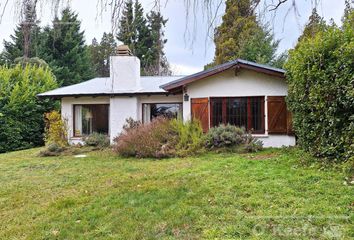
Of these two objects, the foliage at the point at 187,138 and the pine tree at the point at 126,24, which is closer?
the pine tree at the point at 126,24

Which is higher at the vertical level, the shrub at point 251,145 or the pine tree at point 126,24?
the pine tree at point 126,24

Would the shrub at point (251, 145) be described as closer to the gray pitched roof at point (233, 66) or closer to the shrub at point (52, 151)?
the gray pitched roof at point (233, 66)

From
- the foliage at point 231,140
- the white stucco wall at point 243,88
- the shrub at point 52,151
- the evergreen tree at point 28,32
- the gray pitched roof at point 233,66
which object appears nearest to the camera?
the evergreen tree at point 28,32

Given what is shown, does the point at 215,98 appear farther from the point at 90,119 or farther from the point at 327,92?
the point at 90,119

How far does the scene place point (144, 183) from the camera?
22.6 feet

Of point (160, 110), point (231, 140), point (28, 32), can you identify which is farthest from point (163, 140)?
point (28, 32)

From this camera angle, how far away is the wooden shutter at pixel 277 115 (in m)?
12.4

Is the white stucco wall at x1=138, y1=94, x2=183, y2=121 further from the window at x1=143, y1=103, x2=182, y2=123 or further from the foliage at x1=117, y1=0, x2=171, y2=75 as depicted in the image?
the foliage at x1=117, y1=0, x2=171, y2=75

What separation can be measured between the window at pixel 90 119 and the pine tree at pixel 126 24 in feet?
44.3

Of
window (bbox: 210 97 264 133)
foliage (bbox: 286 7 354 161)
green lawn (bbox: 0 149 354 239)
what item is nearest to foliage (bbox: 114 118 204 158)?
window (bbox: 210 97 264 133)

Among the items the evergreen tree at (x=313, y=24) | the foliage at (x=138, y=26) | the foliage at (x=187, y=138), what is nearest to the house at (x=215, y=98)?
the foliage at (x=187, y=138)

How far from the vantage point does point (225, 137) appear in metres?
11.0

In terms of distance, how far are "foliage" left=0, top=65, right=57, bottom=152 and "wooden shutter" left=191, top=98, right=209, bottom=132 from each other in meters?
8.89

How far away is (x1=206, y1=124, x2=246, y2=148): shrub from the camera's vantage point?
1099 centimetres
